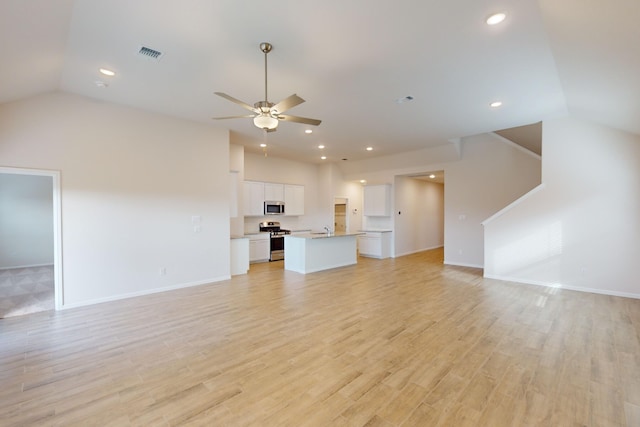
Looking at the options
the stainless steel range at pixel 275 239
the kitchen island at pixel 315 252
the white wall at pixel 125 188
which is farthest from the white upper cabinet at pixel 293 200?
the white wall at pixel 125 188

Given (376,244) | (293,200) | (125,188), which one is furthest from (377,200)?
(125,188)

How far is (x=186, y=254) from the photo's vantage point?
5238mm

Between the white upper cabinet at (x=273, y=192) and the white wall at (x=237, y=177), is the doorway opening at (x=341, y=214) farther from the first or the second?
the white wall at (x=237, y=177)

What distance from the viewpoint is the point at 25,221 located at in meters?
7.06

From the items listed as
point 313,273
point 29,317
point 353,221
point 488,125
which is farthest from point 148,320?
point 353,221

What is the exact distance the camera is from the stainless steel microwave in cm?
824

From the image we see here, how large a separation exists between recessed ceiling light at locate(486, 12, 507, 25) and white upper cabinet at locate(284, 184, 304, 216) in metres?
6.88

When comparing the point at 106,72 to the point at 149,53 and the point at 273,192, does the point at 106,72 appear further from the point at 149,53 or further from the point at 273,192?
the point at 273,192

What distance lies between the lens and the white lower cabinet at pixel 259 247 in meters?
7.67

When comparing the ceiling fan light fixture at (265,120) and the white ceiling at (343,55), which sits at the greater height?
the white ceiling at (343,55)

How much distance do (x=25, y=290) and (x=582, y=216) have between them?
32.9ft

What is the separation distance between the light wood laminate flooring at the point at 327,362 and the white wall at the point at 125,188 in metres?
0.59

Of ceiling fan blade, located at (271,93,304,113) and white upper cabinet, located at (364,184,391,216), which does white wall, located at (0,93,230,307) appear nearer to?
ceiling fan blade, located at (271,93,304,113)

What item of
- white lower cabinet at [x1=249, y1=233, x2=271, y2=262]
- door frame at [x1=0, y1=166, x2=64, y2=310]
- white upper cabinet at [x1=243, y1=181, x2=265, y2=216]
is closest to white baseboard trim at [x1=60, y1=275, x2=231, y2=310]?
door frame at [x1=0, y1=166, x2=64, y2=310]
